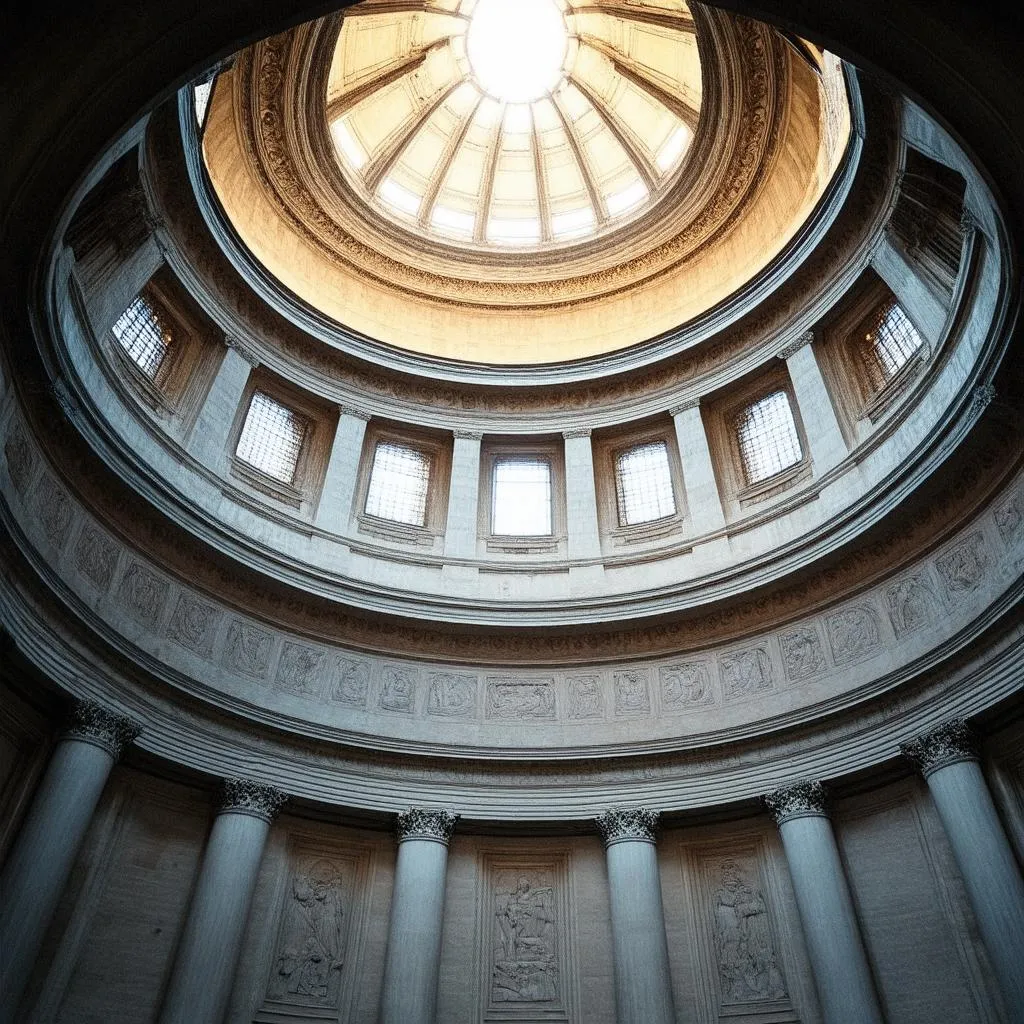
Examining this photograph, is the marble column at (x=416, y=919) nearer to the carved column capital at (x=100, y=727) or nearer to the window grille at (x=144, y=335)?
the carved column capital at (x=100, y=727)

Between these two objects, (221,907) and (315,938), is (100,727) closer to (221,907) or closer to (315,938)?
(221,907)

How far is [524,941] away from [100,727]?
753cm

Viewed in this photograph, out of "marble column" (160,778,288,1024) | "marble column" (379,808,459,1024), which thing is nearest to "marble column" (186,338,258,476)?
"marble column" (160,778,288,1024)

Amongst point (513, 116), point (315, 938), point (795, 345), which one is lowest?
point (315, 938)

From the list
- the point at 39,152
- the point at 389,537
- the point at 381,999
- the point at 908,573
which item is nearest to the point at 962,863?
the point at 908,573

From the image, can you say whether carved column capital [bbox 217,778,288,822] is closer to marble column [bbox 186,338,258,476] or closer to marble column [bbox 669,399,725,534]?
marble column [bbox 186,338,258,476]

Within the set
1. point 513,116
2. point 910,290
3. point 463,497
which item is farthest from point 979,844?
point 513,116

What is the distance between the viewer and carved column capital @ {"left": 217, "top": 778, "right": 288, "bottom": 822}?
13.6m

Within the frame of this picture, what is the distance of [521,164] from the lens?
1035 inches

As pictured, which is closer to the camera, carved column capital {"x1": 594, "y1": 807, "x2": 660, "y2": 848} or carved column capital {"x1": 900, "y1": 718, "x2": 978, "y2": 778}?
carved column capital {"x1": 900, "y1": 718, "x2": 978, "y2": 778}

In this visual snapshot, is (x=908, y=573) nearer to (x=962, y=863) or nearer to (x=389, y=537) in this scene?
(x=962, y=863)

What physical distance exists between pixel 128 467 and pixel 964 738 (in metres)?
13.0

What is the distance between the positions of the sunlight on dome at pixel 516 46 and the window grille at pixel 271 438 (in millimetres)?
13633

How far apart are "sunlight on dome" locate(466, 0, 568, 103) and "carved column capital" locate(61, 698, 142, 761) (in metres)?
21.5
